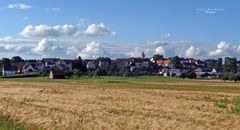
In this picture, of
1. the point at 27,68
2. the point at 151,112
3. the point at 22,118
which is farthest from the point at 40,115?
the point at 27,68

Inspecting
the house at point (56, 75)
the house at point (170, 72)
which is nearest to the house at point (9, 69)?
the house at point (170, 72)

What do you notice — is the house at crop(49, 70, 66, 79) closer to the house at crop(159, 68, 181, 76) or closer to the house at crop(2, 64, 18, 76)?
the house at crop(159, 68, 181, 76)

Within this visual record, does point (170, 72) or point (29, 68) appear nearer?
point (170, 72)

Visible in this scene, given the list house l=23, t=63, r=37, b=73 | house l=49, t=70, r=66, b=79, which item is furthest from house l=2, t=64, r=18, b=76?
house l=49, t=70, r=66, b=79

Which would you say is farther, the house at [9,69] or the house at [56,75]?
the house at [9,69]

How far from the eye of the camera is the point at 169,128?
18688 mm

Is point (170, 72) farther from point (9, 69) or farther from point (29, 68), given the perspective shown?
point (9, 69)

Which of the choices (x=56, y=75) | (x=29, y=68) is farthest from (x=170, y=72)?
(x=56, y=75)

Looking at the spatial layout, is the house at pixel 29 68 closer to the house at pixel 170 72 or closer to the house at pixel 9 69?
the house at pixel 9 69

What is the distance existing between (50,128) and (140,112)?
20.0ft

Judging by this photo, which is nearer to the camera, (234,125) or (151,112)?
(234,125)

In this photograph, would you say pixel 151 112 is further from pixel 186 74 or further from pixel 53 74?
pixel 186 74

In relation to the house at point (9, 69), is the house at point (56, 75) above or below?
below

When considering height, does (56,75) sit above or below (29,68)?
below
